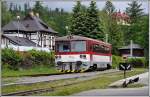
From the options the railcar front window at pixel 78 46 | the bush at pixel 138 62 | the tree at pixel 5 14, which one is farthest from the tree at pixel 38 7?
the railcar front window at pixel 78 46

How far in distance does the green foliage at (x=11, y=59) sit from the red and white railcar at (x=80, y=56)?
140 centimetres

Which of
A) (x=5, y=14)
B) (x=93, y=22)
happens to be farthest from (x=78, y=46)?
(x=5, y=14)

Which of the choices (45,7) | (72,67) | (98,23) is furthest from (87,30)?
(72,67)

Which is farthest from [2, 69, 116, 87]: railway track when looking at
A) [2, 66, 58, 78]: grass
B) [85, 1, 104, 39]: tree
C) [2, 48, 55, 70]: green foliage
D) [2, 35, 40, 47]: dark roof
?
[85, 1, 104, 39]: tree

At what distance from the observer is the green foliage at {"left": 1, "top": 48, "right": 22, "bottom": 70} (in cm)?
1791

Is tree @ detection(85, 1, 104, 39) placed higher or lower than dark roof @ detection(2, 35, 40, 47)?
higher

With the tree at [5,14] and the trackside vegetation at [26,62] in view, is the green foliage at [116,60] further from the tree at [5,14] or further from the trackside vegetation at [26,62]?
the tree at [5,14]

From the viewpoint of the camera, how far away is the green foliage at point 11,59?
17.9m

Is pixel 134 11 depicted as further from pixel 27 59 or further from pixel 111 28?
pixel 27 59

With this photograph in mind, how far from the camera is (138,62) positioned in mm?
18250

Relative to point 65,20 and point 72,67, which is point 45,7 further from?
point 72,67

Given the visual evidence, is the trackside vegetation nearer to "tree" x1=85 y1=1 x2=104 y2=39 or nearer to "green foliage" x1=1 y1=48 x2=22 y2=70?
"green foliage" x1=1 y1=48 x2=22 y2=70

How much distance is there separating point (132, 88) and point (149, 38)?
1.88 metres

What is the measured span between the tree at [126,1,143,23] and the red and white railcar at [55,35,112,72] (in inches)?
79.5
